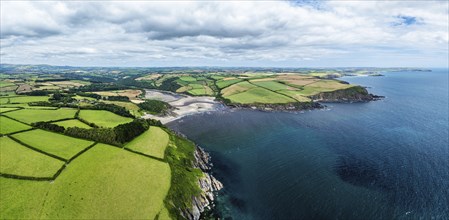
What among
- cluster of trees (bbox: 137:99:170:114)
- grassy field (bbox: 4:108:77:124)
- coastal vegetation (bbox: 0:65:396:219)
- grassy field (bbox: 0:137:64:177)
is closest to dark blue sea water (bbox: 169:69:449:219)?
coastal vegetation (bbox: 0:65:396:219)

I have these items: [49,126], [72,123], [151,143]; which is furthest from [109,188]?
[72,123]

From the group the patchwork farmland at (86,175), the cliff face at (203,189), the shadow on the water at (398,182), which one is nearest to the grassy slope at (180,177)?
the patchwork farmland at (86,175)

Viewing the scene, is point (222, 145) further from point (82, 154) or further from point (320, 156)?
point (82, 154)

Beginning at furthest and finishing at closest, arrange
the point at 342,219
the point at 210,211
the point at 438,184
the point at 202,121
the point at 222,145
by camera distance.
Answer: the point at 202,121 → the point at 222,145 → the point at 438,184 → the point at 210,211 → the point at 342,219

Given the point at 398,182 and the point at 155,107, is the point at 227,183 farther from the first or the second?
the point at 155,107

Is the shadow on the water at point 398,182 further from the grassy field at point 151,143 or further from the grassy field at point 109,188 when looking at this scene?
the grassy field at point 151,143

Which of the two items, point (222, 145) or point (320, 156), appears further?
point (222, 145)

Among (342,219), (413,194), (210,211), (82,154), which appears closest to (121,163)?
(82,154)
